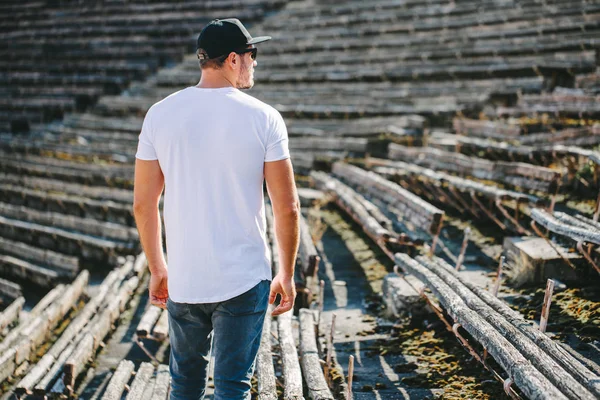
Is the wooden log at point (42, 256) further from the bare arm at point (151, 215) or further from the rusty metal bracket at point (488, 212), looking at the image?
the bare arm at point (151, 215)

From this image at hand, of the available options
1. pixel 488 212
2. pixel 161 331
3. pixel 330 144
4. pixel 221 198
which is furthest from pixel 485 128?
→ pixel 221 198

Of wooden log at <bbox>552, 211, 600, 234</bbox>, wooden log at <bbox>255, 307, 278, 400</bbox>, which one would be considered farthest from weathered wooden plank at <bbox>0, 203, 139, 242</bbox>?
wooden log at <bbox>552, 211, 600, 234</bbox>

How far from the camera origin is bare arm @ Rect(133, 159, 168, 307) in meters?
2.42

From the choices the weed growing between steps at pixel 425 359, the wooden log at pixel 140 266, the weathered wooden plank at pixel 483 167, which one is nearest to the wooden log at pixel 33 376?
the wooden log at pixel 140 266

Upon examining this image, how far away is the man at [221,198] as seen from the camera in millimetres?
2232

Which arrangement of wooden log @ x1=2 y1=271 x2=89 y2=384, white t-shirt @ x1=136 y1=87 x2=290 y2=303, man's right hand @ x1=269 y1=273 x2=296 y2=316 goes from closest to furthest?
white t-shirt @ x1=136 y1=87 x2=290 y2=303 → man's right hand @ x1=269 y1=273 x2=296 y2=316 → wooden log @ x1=2 y1=271 x2=89 y2=384

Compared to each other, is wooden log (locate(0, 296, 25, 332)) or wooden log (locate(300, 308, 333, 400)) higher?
wooden log (locate(300, 308, 333, 400))

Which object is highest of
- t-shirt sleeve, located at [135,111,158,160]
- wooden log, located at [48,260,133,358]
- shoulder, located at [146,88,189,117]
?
shoulder, located at [146,88,189,117]

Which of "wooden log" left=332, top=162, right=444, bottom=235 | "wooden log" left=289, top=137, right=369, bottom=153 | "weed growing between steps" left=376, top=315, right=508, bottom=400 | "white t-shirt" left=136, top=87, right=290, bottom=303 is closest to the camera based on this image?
"white t-shirt" left=136, top=87, right=290, bottom=303

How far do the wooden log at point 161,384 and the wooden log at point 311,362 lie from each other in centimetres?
84

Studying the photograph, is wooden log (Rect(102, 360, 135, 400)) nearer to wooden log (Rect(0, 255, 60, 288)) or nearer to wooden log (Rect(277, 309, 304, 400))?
wooden log (Rect(277, 309, 304, 400))

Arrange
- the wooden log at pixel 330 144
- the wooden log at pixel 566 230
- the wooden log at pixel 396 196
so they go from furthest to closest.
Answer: the wooden log at pixel 330 144
the wooden log at pixel 396 196
the wooden log at pixel 566 230

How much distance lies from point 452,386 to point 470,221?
10.7 ft

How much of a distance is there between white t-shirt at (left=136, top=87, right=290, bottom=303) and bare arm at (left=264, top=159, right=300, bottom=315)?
1.8 inches
